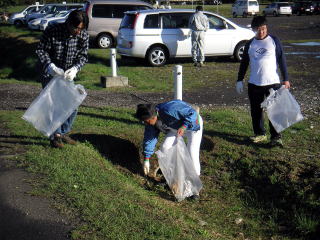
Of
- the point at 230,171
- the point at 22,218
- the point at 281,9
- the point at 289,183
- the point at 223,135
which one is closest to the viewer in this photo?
the point at 22,218

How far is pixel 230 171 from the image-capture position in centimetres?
680

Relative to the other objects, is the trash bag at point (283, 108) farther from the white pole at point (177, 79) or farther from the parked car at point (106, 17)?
the parked car at point (106, 17)

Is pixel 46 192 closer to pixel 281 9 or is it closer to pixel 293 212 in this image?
pixel 293 212

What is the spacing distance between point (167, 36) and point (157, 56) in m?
0.71

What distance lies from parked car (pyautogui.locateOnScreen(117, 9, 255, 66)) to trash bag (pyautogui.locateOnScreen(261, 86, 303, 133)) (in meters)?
8.60

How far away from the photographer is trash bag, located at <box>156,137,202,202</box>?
5.64m

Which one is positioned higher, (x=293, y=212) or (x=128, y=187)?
(x=128, y=187)

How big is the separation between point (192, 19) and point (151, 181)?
9010 mm

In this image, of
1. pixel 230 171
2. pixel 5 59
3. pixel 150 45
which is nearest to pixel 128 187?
pixel 230 171

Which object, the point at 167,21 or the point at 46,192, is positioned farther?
the point at 167,21

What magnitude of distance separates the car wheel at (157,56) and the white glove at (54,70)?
29.7 ft

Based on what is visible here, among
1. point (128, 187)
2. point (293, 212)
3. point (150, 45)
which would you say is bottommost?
point (293, 212)

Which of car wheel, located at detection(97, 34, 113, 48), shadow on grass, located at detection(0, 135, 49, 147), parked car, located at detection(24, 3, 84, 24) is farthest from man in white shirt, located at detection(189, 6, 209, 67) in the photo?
parked car, located at detection(24, 3, 84, 24)

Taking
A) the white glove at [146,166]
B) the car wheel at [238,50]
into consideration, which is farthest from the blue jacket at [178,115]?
the car wheel at [238,50]
